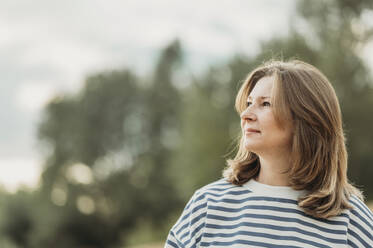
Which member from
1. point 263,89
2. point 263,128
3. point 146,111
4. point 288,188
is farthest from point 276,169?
point 146,111

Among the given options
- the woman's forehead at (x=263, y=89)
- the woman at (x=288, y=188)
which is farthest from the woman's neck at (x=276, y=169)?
the woman's forehead at (x=263, y=89)

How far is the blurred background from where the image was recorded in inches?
713

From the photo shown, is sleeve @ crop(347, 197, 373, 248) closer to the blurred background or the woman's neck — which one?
the woman's neck

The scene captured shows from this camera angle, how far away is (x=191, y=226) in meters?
2.35

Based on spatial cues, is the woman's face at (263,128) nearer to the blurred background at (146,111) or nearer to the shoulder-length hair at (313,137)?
the shoulder-length hair at (313,137)

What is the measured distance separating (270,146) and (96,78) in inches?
1047

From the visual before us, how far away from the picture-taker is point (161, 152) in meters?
27.4

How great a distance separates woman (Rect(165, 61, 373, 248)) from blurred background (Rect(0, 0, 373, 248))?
1549cm

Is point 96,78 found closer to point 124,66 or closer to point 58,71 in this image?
point 124,66

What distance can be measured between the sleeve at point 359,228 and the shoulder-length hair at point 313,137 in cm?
6

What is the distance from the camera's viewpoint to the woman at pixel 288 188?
223 cm

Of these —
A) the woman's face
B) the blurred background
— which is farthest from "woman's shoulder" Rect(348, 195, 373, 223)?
the blurred background

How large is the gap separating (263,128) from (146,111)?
25.8m

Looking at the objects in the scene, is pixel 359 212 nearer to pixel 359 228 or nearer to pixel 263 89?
pixel 359 228
